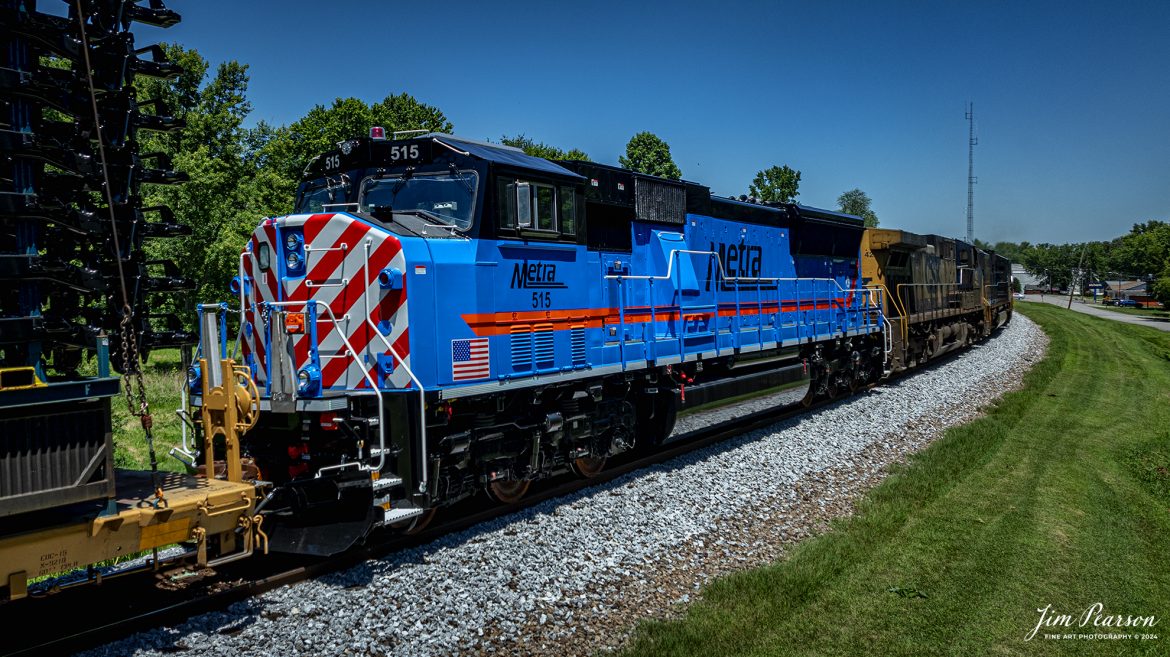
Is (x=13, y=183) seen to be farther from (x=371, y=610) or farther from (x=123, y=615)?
(x=371, y=610)

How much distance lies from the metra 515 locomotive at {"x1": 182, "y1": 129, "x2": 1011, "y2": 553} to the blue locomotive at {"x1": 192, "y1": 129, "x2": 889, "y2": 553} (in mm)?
19

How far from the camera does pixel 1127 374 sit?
21594 mm

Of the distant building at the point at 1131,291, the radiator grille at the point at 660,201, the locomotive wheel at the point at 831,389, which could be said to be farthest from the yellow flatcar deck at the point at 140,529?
the distant building at the point at 1131,291

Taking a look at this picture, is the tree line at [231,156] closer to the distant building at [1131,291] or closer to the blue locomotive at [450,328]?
the blue locomotive at [450,328]

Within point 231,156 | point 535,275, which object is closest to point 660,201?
point 535,275

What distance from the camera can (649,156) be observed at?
164 feet

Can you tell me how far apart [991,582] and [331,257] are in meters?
6.39

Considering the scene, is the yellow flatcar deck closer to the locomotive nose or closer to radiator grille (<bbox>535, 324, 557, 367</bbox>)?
the locomotive nose

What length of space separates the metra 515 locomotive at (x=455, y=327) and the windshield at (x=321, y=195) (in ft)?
0.08

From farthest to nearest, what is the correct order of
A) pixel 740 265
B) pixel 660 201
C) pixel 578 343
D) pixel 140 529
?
pixel 740 265 → pixel 660 201 → pixel 578 343 → pixel 140 529

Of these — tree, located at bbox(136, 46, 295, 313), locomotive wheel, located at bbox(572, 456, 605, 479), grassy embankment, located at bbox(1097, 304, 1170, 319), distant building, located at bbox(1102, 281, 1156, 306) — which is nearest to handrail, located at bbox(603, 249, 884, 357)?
locomotive wheel, located at bbox(572, 456, 605, 479)

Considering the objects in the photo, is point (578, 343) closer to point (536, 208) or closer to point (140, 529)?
point (536, 208)

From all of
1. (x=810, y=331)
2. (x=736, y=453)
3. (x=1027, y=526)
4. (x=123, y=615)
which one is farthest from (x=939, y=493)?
(x=123, y=615)

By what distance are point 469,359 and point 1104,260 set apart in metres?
153
